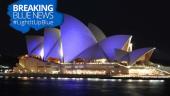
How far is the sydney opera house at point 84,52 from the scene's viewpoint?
287 feet

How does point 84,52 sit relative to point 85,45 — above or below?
below

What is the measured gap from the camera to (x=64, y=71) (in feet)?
308

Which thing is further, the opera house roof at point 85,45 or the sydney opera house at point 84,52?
the sydney opera house at point 84,52

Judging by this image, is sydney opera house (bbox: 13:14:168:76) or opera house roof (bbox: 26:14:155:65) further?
sydney opera house (bbox: 13:14:168:76)

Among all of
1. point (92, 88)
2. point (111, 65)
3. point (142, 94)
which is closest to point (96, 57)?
point (111, 65)

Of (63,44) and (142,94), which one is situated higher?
(63,44)

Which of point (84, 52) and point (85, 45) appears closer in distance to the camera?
point (85, 45)

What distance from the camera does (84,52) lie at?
292ft

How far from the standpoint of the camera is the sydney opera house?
287 ft

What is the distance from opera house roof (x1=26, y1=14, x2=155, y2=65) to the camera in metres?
87.1

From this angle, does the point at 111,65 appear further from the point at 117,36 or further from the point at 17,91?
the point at 17,91

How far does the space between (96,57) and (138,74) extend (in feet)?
25.7

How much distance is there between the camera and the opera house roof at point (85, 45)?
87.1m

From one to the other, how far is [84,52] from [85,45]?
4.31ft
